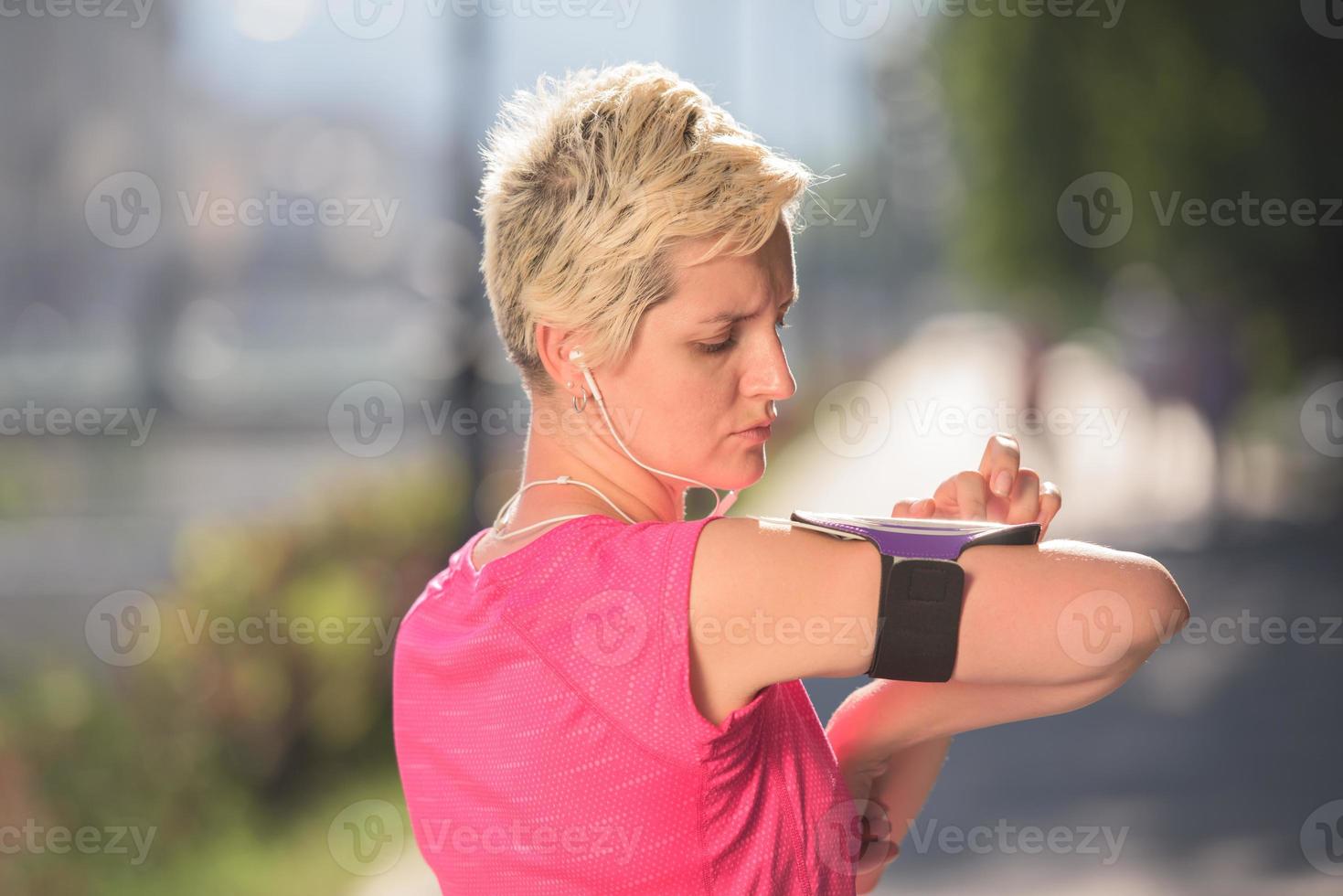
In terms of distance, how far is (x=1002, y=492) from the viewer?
Result: 4.15 feet

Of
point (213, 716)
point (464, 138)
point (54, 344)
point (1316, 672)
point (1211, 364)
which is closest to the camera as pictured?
point (213, 716)

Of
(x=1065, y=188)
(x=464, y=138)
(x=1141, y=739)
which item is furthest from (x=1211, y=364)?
(x=464, y=138)

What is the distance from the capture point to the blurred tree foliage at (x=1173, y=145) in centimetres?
767

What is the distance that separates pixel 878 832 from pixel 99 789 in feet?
8.38

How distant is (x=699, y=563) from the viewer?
1.13 m

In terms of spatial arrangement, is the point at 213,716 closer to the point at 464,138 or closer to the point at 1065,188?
the point at 464,138
